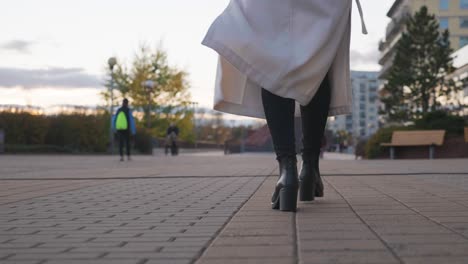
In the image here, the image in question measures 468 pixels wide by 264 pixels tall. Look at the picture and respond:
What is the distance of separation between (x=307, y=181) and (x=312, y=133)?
1.11 ft

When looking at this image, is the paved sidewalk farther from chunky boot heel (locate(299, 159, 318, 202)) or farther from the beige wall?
the beige wall

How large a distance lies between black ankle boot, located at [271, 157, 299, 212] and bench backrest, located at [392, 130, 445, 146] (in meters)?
18.1

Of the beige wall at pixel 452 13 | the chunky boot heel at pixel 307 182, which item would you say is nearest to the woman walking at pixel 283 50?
the chunky boot heel at pixel 307 182

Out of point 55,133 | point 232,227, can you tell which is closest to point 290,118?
point 232,227

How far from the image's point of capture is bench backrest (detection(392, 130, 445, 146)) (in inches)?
829

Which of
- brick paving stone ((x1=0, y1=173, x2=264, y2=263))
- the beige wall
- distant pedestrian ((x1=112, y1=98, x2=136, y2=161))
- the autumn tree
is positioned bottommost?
brick paving stone ((x1=0, y1=173, x2=264, y2=263))

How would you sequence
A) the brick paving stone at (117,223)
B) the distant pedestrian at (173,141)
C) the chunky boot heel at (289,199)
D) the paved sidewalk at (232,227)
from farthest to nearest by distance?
the distant pedestrian at (173,141), the chunky boot heel at (289,199), the brick paving stone at (117,223), the paved sidewalk at (232,227)

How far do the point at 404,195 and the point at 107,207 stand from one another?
2163mm

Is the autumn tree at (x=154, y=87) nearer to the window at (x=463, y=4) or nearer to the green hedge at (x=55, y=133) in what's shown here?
the green hedge at (x=55, y=133)

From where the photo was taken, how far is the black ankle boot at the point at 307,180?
420 centimetres

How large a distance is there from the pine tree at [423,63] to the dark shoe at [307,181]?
37.5 m

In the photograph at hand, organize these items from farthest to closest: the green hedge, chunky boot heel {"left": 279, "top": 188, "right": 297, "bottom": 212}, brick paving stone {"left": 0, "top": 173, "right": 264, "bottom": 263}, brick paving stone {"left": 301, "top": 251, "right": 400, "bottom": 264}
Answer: the green hedge, chunky boot heel {"left": 279, "top": 188, "right": 297, "bottom": 212}, brick paving stone {"left": 0, "top": 173, "right": 264, "bottom": 263}, brick paving stone {"left": 301, "top": 251, "right": 400, "bottom": 264}

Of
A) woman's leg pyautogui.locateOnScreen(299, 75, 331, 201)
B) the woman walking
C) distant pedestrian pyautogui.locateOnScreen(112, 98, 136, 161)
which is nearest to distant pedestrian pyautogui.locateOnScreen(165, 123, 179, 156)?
distant pedestrian pyautogui.locateOnScreen(112, 98, 136, 161)

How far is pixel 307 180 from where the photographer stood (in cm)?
419
